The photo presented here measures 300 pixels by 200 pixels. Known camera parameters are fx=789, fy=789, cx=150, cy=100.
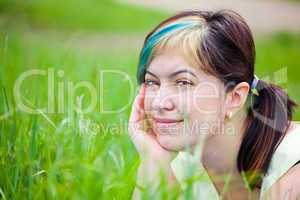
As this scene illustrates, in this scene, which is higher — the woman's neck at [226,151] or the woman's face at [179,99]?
the woman's face at [179,99]

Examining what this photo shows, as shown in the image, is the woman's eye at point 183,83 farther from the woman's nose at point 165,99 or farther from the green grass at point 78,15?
the green grass at point 78,15

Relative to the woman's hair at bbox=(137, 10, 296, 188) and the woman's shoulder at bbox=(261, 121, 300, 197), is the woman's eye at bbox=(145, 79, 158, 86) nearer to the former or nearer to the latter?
the woman's hair at bbox=(137, 10, 296, 188)

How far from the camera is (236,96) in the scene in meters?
1.85

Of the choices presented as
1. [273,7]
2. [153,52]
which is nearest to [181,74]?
[153,52]

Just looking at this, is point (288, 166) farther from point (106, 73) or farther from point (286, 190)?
point (106, 73)

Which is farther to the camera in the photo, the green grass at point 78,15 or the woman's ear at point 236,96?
the green grass at point 78,15

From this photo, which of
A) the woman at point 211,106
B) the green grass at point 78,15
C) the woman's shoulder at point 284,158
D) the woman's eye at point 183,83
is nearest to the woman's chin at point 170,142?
the woman at point 211,106

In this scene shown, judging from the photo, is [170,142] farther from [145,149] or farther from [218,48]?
[218,48]

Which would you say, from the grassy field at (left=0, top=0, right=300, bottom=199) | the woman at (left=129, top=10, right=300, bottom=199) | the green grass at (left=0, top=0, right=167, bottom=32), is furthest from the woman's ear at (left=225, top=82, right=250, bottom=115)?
the green grass at (left=0, top=0, right=167, bottom=32)

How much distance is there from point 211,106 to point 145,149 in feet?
0.60

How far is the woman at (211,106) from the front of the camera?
5.88ft

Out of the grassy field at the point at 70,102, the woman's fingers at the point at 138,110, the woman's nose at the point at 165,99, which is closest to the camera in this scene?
the grassy field at the point at 70,102

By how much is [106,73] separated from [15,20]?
23.9 inches

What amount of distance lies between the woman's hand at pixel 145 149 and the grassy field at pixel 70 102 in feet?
0.13
